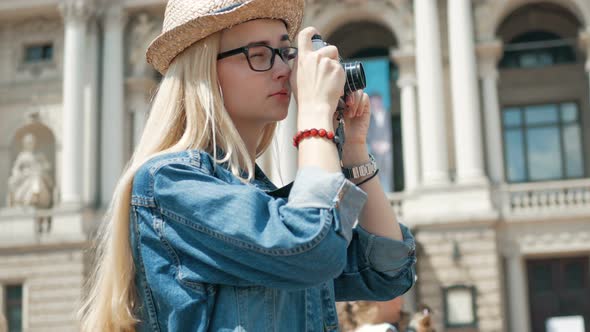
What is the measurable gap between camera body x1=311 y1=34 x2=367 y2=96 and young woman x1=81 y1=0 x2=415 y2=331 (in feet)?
0.12

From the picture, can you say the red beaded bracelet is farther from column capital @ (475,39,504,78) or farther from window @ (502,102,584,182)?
window @ (502,102,584,182)

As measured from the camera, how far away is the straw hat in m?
2.19

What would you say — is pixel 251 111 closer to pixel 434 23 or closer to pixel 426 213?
pixel 426 213

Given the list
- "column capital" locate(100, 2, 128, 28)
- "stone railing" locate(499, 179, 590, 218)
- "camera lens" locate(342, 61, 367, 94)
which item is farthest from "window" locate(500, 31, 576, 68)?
"camera lens" locate(342, 61, 367, 94)

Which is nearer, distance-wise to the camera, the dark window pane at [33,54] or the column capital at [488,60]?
the column capital at [488,60]

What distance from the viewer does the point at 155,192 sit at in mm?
2008

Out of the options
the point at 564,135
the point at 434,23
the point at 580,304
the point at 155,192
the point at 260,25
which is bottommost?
the point at 580,304

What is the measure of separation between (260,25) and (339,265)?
24.3 inches

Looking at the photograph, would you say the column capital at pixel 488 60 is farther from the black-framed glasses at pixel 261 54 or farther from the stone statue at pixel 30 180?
the black-framed glasses at pixel 261 54

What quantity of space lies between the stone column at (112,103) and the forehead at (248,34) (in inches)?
849

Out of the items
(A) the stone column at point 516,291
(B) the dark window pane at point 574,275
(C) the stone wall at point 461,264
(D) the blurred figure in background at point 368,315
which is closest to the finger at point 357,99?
(D) the blurred figure in background at point 368,315

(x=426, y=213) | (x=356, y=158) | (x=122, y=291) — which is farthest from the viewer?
(x=426, y=213)

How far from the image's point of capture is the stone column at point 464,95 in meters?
21.6

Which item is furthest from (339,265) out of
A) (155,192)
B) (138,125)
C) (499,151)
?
(138,125)
